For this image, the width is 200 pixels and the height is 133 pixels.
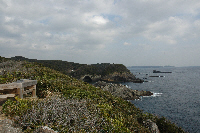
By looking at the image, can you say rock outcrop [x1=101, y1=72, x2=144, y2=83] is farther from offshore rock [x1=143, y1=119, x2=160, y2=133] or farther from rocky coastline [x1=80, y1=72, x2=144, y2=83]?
offshore rock [x1=143, y1=119, x2=160, y2=133]

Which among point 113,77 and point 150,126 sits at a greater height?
point 150,126

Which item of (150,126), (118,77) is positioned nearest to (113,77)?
(118,77)

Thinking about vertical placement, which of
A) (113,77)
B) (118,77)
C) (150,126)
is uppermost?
(150,126)

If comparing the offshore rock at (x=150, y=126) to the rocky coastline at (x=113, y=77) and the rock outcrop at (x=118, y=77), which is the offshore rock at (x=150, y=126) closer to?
the rock outcrop at (x=118, y=77)

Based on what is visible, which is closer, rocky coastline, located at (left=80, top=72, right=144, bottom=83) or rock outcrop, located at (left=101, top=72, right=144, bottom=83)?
rock outcrop, located at (left=101, top=72, right=144, bottom=83)

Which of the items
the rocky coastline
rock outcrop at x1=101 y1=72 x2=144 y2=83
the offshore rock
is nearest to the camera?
the offshore rock

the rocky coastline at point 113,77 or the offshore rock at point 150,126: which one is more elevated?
the offshore rock at point 150,126

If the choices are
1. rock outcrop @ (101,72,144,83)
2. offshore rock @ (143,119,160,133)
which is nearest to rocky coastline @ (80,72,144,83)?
rock outcrop @ (101,72,144,83)

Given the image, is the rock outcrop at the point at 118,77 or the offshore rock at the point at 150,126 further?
the rock outcrop at the point at 118,77

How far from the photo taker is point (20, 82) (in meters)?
8.14

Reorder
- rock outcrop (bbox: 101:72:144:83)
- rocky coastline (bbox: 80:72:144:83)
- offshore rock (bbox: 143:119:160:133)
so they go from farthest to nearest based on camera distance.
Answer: rocky coastline (bbox: 80:72:144:83) < rock outcrop (bbox: 101:72:144:83) < offshore rock (bbox: 143:119:160:133)

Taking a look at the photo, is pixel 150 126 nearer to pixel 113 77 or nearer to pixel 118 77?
pixel 118 77

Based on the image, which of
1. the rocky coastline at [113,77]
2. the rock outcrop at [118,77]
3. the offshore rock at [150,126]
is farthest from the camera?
the rocky coastline at [113,77]

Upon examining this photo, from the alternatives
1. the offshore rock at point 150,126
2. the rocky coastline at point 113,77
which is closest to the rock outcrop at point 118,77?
the rocky coastline at point 113,77
